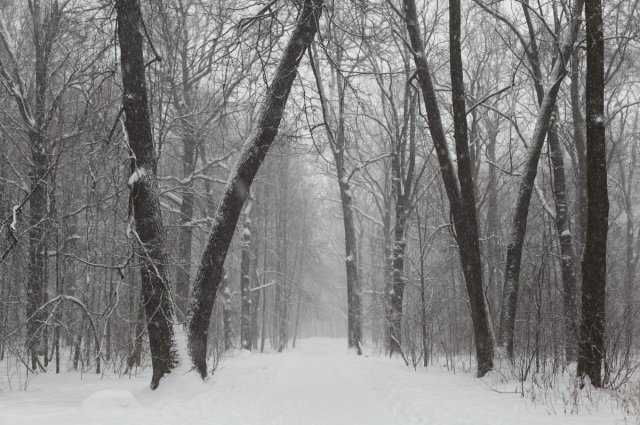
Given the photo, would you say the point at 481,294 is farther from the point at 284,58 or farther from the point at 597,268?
the point at 284,58

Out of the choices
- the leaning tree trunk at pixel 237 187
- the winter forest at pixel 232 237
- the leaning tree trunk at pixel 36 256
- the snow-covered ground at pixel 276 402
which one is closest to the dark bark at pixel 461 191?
the winter forest at pixel 232 237

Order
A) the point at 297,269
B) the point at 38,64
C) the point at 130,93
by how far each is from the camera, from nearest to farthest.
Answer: the point at 130,93, the point at 38,64, the point at 297,269

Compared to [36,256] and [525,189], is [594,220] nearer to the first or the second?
[525,189]

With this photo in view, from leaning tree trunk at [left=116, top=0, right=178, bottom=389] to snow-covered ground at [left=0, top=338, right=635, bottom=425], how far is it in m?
0.57

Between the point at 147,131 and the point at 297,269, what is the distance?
27.6 metres

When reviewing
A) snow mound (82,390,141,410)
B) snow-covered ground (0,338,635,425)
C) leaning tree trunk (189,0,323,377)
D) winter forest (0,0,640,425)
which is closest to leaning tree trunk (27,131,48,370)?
winter forest (0,0,640,425)

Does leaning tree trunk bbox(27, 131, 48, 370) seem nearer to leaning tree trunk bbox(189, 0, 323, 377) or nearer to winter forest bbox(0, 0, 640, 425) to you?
winter forest bbox(0, 0, 640, 425)

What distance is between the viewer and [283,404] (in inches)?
287

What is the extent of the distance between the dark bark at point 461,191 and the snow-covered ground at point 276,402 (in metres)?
0.88

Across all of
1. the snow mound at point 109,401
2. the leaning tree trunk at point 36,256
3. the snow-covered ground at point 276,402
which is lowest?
the snow-covered ground at point 276,402

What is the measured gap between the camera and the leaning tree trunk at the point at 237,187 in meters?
7.62

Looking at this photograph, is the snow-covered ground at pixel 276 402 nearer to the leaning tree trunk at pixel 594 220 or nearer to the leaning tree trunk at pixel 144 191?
the leaning tree trunk at pixel 144 191

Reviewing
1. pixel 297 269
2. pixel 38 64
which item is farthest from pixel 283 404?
pixel 297 269

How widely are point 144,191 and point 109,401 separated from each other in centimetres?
326
